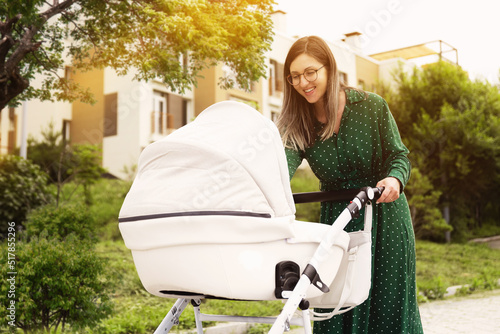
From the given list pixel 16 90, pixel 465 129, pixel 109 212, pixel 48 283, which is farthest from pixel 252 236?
pixel 465 129

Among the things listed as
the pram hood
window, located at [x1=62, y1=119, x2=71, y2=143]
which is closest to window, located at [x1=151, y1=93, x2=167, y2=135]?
window, located at [x1=62, y1=119, x2=71, y2=143]

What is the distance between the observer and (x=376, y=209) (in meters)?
2.99

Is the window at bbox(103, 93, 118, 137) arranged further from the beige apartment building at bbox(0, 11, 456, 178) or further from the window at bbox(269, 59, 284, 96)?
the window at bbox(269, 59, 284, 96)

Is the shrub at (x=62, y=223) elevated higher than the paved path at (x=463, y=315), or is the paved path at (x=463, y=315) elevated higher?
the shrub at (x=62, y=223)

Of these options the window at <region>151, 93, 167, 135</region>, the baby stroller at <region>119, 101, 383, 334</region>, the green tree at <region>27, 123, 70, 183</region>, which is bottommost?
the baby stroller at <region>119, 101, 383, 334</region>

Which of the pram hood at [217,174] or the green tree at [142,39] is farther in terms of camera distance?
the green tree at [142,39]

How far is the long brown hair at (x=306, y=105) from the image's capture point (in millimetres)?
2834

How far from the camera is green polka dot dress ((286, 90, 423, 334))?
290 centimetres

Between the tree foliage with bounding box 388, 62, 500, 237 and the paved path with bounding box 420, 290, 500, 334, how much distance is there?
9.22 metres

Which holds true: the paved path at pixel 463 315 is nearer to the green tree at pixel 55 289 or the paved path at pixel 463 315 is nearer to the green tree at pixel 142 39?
the green tree at pixel 55 289

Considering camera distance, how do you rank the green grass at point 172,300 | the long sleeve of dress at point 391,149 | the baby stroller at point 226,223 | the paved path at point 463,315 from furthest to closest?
1. the paved path at point 463,315
2. the green grass at point 172,300
3. the long sleeve of dress at point 391,149
4. the baby stroller at point 226,223

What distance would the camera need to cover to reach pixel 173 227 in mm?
2057

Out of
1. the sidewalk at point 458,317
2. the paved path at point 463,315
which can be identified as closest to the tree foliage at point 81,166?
the sidewalk at point 458,317

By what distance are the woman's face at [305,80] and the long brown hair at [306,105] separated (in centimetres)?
2
